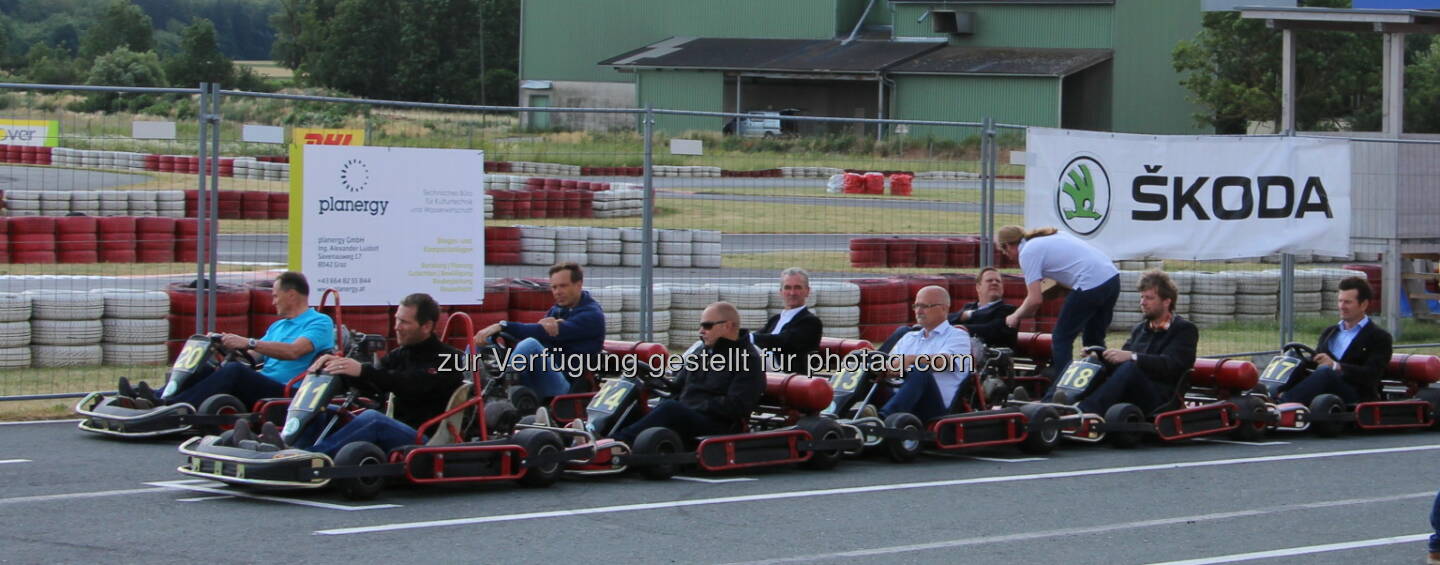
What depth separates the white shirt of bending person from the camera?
30.7 feet

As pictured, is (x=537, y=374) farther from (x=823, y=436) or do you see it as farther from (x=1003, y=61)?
(x=1003, y=61)

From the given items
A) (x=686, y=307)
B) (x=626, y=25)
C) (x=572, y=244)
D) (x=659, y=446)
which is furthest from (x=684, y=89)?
(x=659, y=446)

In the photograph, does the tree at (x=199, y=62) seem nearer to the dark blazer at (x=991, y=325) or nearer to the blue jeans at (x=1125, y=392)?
the dark blazer at (x=991, y=325)

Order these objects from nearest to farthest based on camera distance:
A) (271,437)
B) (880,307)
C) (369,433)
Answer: (271,437)
(369,433)
(880,307)

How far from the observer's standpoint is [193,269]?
17.5 meters

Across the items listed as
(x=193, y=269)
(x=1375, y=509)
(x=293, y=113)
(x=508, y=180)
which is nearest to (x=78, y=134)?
(x=293, y=113)

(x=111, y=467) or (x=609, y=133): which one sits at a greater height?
(x=609, y=133)

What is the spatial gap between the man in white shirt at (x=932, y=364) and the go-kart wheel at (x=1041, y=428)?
44 cm

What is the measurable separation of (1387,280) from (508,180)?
48.3 feet

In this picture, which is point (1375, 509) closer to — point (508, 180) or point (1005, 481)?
point (1005, 481)

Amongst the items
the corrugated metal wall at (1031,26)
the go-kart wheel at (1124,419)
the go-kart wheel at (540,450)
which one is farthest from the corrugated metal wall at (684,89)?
the go-kart wheel at (540,450)

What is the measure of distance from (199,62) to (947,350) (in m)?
74.1

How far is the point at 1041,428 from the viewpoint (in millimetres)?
9445

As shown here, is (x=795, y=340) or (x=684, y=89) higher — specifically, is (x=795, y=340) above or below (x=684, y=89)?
below
